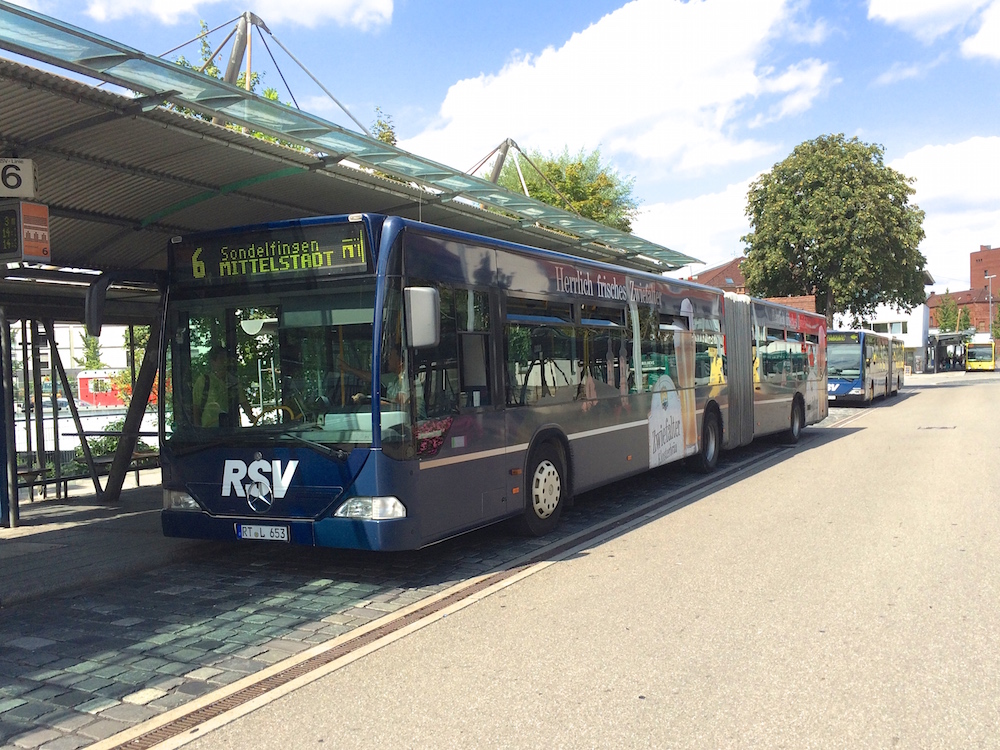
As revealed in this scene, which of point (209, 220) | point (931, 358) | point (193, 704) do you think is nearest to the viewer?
point (193, 704)

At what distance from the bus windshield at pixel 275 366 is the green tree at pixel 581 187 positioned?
22.9 m

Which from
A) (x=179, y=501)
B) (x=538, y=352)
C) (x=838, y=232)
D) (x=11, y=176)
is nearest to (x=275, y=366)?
(x=179, y=501)

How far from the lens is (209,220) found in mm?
10695

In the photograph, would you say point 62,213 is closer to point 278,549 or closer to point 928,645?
point 278,549

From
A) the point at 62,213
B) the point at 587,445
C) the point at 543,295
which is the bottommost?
the point at 587,445

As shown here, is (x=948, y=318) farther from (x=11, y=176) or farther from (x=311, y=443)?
(x=11, y=176)

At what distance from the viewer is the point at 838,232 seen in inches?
1564

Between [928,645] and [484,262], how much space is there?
4.64 meters

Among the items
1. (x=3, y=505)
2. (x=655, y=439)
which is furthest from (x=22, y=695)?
(x=655, y=439)

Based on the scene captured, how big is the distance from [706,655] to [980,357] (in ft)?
269

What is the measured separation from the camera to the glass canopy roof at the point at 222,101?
18.9ft

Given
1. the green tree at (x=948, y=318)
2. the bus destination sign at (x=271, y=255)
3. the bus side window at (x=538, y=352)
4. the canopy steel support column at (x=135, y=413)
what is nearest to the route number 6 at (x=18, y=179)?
the bus destination sign at (x=271, y=255)

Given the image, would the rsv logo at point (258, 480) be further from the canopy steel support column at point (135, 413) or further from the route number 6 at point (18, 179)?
the canopy steel support column at point (135, 413)

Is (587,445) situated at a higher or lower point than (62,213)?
lower
